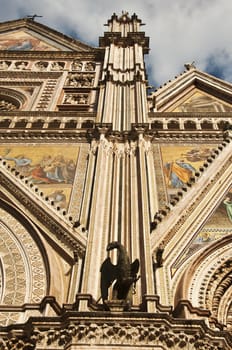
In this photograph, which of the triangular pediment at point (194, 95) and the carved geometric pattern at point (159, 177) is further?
the triangular pediment at point (194, 95)

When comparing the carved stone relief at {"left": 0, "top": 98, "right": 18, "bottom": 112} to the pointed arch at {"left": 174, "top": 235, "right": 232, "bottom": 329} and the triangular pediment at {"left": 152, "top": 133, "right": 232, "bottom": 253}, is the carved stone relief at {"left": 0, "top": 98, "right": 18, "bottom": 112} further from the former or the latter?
the pointed arch at {"left": 174, "top": 235, "right": 232, "bottom": 329}

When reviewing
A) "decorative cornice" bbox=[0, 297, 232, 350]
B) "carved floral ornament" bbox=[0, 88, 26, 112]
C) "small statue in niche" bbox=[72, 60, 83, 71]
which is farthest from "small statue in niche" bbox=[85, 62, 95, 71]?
"decorative cornice" bbox=[0, 297, 232, 350]

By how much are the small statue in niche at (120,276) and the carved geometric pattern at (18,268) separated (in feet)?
3.03

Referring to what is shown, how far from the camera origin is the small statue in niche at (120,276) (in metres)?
5.32

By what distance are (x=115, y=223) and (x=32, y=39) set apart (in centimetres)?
1509

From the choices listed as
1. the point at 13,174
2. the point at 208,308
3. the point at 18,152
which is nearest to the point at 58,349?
the point at 208,308

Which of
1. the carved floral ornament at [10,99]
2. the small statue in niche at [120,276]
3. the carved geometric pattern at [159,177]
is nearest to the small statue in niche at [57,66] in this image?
the carved floral ornament at [10,99]

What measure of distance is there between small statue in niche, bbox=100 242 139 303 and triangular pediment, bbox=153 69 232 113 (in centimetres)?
892

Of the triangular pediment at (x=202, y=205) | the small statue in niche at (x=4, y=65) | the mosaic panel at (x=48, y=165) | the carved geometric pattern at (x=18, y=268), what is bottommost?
the carved geometric pattern at (x=18, y=268)

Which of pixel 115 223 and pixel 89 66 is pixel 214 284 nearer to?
pixel 115 223

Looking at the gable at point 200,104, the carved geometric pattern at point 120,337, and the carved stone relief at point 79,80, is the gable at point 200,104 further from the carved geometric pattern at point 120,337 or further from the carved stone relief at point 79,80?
the carved geometric pattern at point 120,337

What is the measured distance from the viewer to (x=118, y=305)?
5.12 meters

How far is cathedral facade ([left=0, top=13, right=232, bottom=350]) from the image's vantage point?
4.97 m

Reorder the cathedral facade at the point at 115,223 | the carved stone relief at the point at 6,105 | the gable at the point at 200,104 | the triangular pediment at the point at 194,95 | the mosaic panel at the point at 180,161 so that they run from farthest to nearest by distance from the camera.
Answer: the carved stone relief at the point at 6,105, the triangular pediment at the point at 194,95, the gable at the point at 200,104, the mosaic panel at the point at 180,161, the cathedral facade at the point at 115,223
